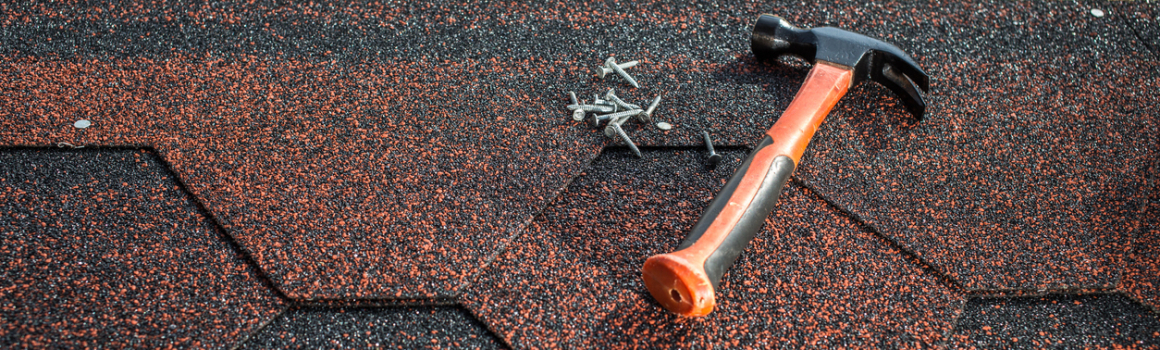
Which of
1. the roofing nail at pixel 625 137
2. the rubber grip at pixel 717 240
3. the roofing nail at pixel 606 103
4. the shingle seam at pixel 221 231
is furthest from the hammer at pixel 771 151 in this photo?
the shingle seam at pixel 221 231

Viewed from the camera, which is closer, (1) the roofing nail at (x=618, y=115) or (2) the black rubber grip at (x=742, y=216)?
(2) the black rubber grip at (x=742, y=216)

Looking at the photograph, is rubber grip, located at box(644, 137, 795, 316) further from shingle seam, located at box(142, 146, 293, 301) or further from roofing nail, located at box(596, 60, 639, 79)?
shingle seam, located at box(142, 146, 293, 301)

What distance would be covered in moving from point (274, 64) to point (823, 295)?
162cm

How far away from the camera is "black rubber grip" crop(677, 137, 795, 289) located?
1.44 meters

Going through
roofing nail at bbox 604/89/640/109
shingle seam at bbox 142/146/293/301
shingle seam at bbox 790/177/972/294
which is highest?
roofing nail at bbox 604/89/640/109

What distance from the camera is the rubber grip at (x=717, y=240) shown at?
4.57 feet

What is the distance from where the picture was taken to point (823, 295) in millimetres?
1655

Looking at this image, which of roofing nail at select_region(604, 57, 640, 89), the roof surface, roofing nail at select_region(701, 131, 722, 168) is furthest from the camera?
roofing nail at select_region(604, 57, 640, 89)

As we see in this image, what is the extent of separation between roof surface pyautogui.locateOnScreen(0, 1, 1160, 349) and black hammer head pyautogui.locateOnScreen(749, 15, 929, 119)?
89mm

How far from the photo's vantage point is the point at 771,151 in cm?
167

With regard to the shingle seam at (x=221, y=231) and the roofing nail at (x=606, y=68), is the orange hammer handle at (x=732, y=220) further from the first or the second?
the shingle seam at (x=221, y=231)

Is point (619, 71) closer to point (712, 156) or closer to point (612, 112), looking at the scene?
point (612, 112)

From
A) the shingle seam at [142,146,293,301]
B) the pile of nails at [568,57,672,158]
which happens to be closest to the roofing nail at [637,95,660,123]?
the pile of nails at [568,57,672,158]

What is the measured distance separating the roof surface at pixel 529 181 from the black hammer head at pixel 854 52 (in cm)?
9
